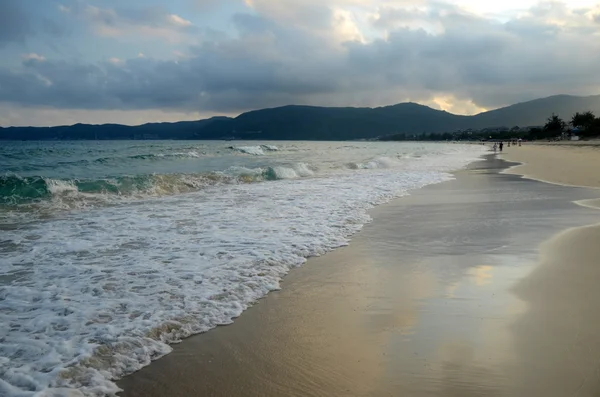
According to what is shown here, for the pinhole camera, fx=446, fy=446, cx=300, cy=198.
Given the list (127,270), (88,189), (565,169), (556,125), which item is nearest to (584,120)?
(556,125)

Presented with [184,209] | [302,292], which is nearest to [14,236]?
[184,209]

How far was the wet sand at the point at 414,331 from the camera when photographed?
3.10 m

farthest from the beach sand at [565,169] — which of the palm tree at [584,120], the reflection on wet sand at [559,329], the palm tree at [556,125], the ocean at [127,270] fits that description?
the palm tree at [556,125]

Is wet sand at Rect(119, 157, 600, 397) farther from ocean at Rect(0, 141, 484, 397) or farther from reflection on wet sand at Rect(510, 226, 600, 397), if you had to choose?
ocean at Rect(0, 141, 484, 397)

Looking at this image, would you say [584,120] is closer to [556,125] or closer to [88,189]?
[556,125]

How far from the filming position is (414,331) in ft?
13.0

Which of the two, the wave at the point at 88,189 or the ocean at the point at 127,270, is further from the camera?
the wave at the point at 88,189

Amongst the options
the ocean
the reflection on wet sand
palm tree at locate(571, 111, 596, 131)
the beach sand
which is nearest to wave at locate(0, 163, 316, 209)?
the ocean

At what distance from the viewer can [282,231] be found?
27.6 feet

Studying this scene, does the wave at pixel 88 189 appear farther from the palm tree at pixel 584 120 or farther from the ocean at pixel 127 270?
the palm tree at pixel 584 120

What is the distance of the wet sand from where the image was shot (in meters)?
3.10

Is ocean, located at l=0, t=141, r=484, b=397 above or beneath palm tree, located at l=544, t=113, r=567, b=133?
beneath

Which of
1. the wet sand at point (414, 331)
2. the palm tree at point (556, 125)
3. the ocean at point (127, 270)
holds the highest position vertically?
the palm tree at point (556, 125)

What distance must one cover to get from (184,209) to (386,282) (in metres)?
7.44
